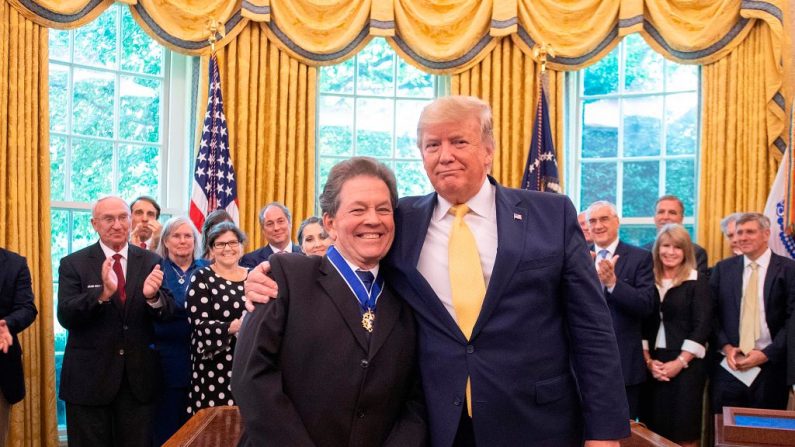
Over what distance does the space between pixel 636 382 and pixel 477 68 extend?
312 centimetres

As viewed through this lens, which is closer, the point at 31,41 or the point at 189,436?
the point at 189,436

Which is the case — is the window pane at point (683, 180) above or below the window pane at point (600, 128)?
below

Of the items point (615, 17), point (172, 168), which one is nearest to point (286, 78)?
point (172, 168)

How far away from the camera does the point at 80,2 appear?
18.8 ft

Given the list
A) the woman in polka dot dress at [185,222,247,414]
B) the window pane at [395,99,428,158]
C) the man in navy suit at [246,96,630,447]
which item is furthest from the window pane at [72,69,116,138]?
the man in navy suit at [246,96,630,447]

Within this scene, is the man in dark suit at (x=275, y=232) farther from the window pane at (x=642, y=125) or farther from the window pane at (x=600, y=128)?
the window pane at (x=642, y=125)

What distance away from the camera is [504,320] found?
7.34 ft

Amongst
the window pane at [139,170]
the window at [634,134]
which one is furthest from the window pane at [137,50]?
the window at [634,134]

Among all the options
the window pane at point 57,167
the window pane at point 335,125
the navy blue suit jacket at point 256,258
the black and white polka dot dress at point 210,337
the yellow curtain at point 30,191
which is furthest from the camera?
the window pane at point 335,125

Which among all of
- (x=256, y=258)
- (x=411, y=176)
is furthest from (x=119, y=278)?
(x=411, y=176)

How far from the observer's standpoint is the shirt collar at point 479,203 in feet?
7.80

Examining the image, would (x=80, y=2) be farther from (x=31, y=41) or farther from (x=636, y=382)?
(x=636, y=382)

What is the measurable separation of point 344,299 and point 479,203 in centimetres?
49

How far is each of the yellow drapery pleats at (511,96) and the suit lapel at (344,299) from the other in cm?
475
